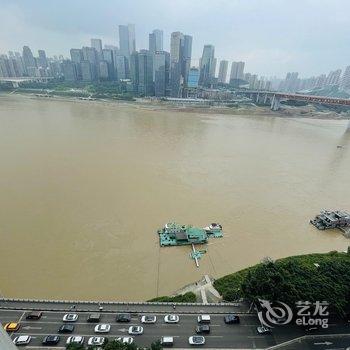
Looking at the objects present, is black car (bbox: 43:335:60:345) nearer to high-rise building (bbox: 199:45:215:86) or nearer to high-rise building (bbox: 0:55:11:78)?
high-rise building (bbox: 199:45:215:86)

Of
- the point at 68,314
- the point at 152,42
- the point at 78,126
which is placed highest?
the point at 152,42

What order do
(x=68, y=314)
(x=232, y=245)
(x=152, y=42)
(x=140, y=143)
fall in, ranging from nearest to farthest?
(x=68, y=314), (x=232, y=245), (x=140, y=143), (x=152, y=42)

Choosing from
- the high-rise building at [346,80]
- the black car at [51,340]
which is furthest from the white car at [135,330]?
the high-rise building at [346,80]

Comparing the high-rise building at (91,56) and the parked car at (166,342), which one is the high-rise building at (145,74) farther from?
the parked car at (166,342)

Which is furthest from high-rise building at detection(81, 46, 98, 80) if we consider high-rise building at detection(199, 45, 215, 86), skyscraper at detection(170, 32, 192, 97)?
high-rise building at detection(199, 45, 215, 86)

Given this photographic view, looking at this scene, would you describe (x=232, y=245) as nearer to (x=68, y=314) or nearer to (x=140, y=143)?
(x=68, y=314)

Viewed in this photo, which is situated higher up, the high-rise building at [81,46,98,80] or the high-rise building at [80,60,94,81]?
the high-rise building at [81,46,98,80]

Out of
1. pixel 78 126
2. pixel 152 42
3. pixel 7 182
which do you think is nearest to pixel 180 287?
pixel 7 182
